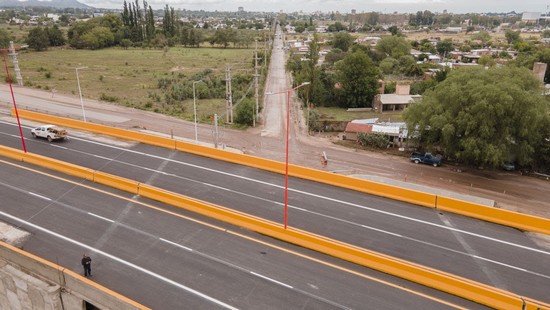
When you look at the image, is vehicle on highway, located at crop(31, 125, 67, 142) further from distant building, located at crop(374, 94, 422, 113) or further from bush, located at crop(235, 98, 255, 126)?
distant building, located at crop(374, 94, 422, 113)

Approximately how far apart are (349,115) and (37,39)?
101 meters

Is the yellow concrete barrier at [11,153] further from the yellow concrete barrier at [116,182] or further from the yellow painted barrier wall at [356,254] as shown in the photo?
the yellow painted barrier wall at [356,254]

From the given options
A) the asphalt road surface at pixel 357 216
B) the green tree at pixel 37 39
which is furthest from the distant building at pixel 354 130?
the green tree at pixel 37 39

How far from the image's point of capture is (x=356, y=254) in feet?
60.6

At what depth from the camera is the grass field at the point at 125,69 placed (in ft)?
208

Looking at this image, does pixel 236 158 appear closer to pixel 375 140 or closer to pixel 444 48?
pixel 375 140

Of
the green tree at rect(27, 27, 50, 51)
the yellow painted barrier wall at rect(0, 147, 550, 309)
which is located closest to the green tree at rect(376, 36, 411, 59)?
the yellow painted barrier wall at rect(0, 147, 550, 309)

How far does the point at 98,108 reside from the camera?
52.7 m

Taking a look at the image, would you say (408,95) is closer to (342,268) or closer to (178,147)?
(178,147)

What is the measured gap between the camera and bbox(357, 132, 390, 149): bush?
138 feet

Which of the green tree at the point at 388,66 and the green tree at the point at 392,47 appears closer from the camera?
the green tree at the point at 388,66

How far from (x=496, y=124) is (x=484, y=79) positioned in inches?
177

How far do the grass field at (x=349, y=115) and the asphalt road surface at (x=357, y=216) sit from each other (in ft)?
96.0

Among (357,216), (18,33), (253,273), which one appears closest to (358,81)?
(357,216)
